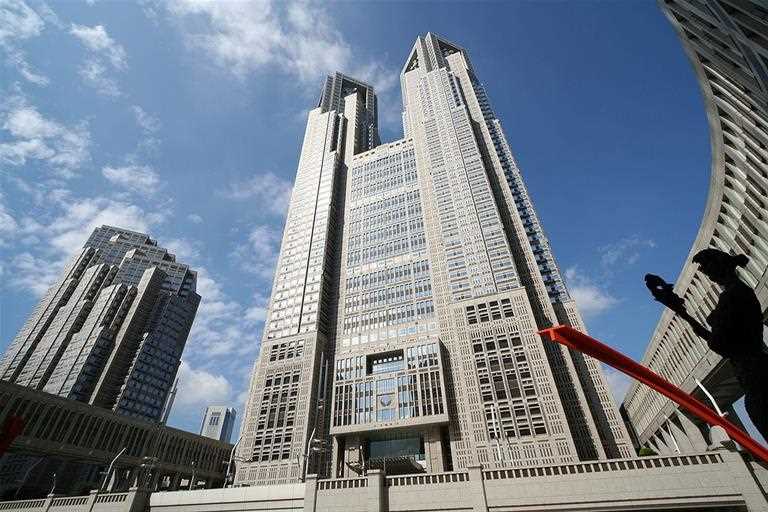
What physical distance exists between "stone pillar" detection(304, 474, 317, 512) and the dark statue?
21.4 meters

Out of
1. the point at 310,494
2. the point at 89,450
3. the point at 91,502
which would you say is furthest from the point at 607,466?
the point at 89,450

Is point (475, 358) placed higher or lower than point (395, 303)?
lower

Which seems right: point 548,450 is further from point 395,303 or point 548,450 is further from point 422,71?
point 422,71

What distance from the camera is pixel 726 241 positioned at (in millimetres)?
31438

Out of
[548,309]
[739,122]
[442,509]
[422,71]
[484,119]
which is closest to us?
[442,509]

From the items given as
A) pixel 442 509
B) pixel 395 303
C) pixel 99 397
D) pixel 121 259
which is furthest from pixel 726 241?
pixel 121 259

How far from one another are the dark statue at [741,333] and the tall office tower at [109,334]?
4964 inches

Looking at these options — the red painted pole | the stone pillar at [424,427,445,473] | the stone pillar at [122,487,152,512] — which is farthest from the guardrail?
the stone pillar at [424,427,445,473]

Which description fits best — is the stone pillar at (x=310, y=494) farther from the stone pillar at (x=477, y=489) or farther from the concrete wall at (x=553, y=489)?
the stone pillar at (x=477, y=489)

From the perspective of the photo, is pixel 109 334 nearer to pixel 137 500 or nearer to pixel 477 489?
pixel 137 500

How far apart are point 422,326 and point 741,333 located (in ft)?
220

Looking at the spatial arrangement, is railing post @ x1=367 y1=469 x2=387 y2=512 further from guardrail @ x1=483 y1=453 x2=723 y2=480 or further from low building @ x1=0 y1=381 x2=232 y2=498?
low building @ x1=0 y1=381 x2=232 y2=498

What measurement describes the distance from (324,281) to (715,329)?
8276 centimetres

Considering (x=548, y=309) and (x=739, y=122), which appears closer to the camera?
(x=739, y=122)
